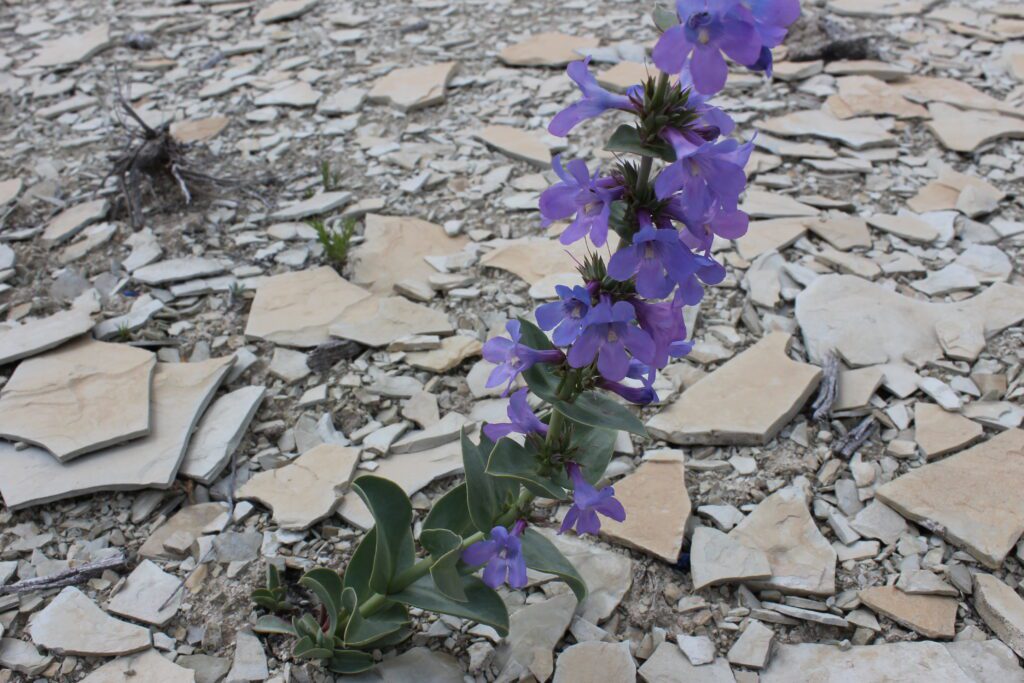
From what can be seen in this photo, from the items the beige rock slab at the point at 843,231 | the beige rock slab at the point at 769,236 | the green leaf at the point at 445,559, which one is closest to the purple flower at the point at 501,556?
the green leaf at the point at 445,559

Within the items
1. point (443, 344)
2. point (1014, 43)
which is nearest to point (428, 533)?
point (443, 344)

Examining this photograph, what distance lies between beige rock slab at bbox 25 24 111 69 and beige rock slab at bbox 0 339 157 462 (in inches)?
155

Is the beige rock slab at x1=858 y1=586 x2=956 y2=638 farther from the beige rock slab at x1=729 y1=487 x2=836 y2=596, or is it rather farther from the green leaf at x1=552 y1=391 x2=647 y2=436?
the green leaf at x1=552 y1=391 x2=647 y2=436

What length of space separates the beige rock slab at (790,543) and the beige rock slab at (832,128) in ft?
9.92

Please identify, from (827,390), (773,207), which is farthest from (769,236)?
(827,390)

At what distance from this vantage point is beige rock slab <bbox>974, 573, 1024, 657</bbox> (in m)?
2.67

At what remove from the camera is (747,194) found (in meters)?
4.97

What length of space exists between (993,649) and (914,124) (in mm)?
3935

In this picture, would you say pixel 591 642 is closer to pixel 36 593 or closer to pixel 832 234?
pixel 36 593

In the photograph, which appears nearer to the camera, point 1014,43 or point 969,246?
point 969,246

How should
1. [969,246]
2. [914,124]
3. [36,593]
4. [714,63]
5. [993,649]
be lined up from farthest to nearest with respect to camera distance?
[914,124] → [969,246] → [36,593] → [993,649] → [714,63]

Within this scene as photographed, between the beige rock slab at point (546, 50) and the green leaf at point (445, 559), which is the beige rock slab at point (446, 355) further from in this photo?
the beige rock slab at point (546, 50)

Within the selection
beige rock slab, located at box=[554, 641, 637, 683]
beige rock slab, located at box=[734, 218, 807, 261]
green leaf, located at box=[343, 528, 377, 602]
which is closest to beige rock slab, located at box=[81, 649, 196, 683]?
green leaf, located at box=[343, 528, 377, 602]

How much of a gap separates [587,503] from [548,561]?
15.2 inches
